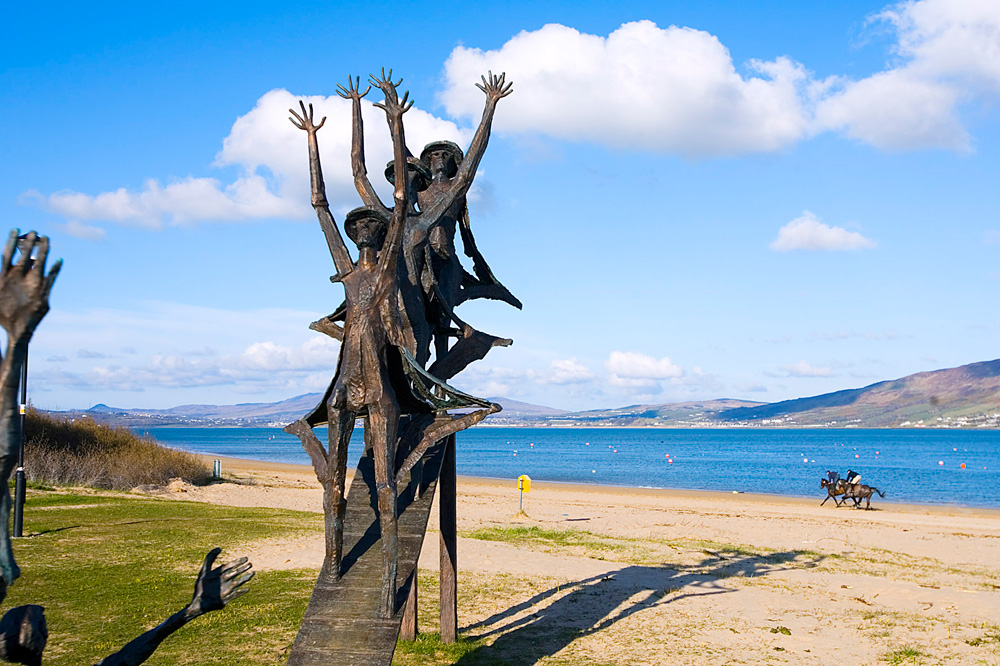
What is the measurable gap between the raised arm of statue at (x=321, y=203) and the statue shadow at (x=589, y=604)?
3850 millimetres

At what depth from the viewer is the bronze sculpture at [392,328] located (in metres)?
6.74

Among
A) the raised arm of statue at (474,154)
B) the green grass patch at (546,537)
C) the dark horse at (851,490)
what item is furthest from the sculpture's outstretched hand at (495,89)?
the dark horse at (851,490)

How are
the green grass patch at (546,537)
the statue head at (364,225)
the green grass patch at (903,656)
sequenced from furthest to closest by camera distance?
the green grass patch at (546,537), the green grass patch at (903,656), the statue head at (364,225)

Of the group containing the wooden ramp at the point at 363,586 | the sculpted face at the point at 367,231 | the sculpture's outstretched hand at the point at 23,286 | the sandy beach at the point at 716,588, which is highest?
the sculpted face at the point at 367,231

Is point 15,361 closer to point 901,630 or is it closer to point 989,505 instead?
point 901,630

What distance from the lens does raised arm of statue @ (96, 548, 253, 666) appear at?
3.67 meters

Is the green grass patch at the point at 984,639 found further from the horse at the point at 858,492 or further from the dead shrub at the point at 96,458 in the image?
the dead shrub at the point at 96,458

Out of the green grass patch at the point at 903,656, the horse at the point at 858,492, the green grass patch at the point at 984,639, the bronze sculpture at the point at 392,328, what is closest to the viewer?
the bronze sculpture at the point at 392,328

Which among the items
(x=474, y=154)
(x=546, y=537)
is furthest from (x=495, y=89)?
(x=546, y=537)

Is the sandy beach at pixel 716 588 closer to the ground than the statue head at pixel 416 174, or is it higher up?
closer to the ground

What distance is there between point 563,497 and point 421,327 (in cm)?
2485

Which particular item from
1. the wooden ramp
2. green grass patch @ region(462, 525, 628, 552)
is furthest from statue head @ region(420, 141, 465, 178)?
green grass patch @ region(462, 525, 628, 552)

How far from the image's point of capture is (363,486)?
8500mm

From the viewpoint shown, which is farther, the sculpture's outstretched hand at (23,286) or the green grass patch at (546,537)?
the green grass patch at (546,537)
